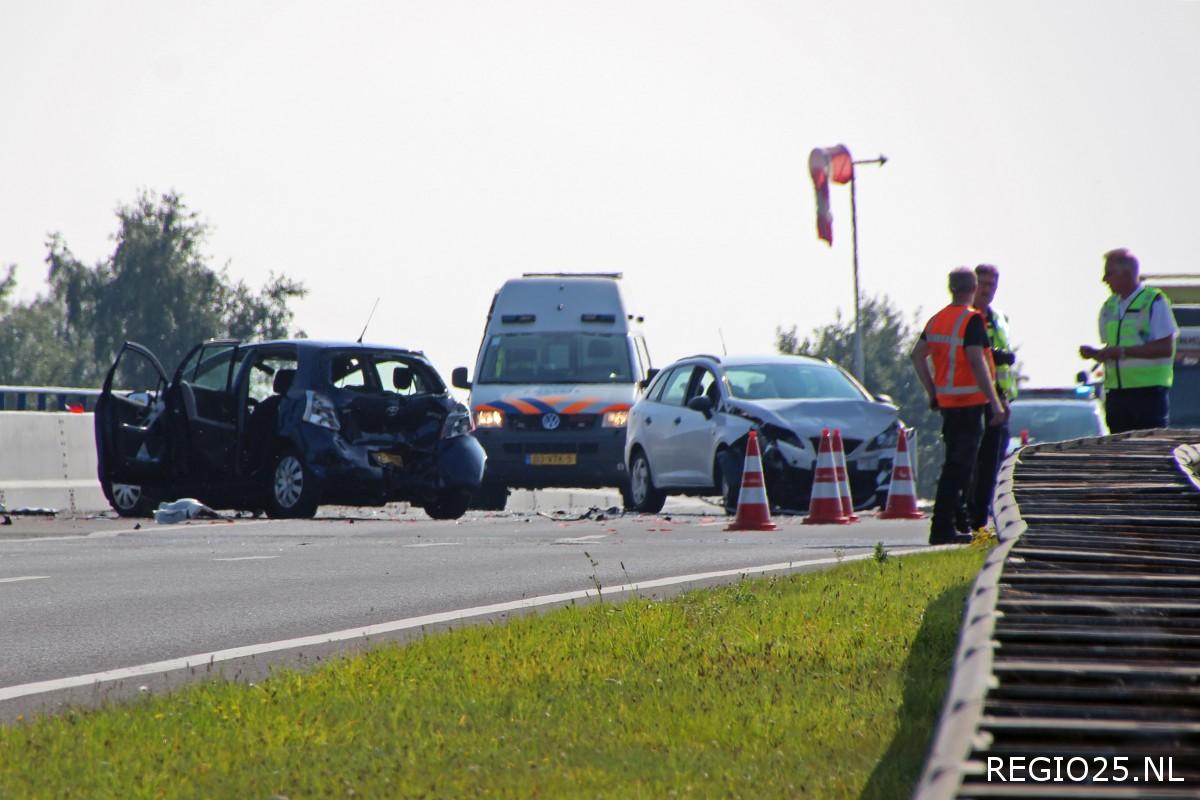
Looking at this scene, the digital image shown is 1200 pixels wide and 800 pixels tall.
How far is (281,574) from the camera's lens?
12133mm

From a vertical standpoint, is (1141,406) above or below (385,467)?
above

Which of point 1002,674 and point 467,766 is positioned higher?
point 1002,674

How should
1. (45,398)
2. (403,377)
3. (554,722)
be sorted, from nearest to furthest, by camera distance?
(554,722)
(403,377)
(45,398)

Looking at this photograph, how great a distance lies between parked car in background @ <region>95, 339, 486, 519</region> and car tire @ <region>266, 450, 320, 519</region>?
0.04ft

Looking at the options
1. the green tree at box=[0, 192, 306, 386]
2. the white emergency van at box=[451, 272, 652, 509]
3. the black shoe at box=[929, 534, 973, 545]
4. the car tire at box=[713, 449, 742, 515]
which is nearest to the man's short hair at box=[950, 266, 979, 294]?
the black shoe at box=[929, 534, 973, 545]

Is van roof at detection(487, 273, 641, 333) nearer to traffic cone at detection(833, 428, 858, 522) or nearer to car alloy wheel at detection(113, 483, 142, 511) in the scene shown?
car alloy wheel at detection(113, 483, 142, 511)

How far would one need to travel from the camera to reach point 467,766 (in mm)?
5336

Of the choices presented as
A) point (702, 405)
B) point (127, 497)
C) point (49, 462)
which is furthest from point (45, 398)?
point (702, 405)

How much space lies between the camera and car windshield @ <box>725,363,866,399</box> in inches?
808

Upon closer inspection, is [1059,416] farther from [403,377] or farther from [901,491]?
[403,377]

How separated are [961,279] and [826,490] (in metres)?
4.81

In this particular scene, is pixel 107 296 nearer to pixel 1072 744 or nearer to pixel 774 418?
pixel 774 418

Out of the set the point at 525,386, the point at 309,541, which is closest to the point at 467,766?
the point at 309,541

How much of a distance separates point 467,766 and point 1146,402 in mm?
8715
